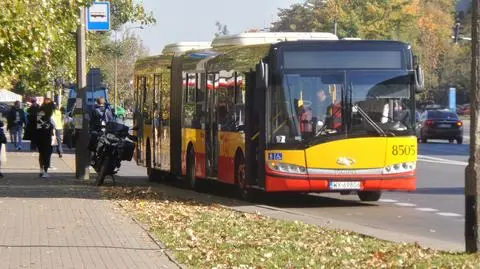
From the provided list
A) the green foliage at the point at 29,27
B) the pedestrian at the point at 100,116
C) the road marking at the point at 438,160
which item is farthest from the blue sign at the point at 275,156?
the road marking at the point at 438,160

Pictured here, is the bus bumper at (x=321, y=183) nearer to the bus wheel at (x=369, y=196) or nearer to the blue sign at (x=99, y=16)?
the bus wheel at (x=369, y=196)

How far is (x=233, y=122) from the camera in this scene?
2009cm

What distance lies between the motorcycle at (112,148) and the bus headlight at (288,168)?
5.86m

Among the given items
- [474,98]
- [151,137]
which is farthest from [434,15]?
[474,98]

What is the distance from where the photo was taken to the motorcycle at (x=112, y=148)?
23.2 m

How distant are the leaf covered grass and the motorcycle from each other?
660 cm

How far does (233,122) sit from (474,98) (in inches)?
379

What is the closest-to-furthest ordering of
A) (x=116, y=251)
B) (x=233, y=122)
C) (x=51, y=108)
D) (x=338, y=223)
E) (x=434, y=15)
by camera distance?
(x=116, y=251) → (x=338, y=223) → (x=233, y=122) → (x=51, y=108) → (x=434, y=15)

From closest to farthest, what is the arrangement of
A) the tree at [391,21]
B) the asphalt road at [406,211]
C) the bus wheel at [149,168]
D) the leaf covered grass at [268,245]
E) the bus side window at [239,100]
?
the leaf covered grass at [268,245]
the asphalt road at [406,211]
the bus side window at [239,100]
the bus wheel at [149,168]
the tree at [391,21]

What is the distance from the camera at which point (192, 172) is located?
23234mm

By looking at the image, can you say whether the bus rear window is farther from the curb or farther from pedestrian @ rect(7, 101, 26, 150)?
pedestrian @ rect(7, 101, 26, 150)

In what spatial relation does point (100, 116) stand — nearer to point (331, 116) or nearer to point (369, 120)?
point (331, 116)

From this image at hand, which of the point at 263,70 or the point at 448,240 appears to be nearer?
the point at 448,240

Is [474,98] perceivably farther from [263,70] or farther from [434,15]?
[434,15]
